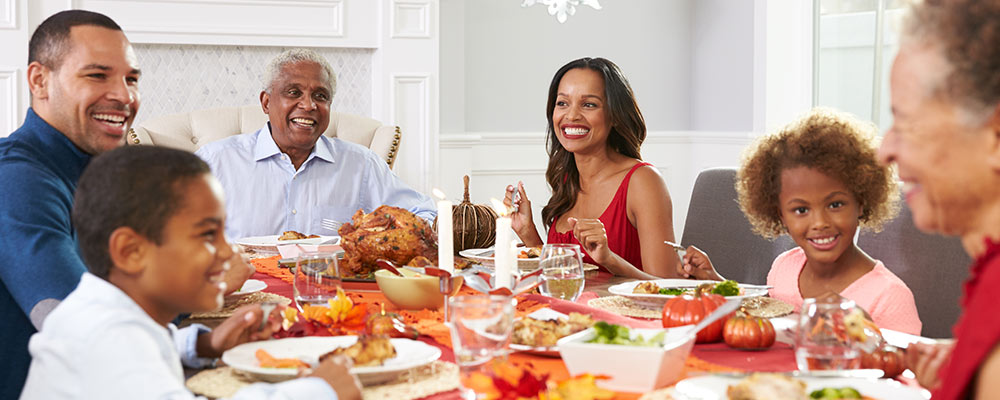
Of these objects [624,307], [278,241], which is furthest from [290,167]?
[624,307]

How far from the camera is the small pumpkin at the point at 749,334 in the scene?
140cm

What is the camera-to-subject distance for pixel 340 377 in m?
1.09

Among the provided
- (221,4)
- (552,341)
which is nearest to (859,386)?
(552,341)

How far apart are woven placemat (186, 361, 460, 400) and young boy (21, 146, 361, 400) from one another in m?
0.06

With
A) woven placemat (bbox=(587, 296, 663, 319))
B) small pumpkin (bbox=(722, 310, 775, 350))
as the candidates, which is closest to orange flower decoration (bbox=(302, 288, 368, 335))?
Answer: woven placemat (bbox=(587, 296, 663, 319))

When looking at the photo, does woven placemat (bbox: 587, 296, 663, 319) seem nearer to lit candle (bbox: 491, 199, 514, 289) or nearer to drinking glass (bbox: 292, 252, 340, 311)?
lit candle (bbox: 491, 199, 514, 289)

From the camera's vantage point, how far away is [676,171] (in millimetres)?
6047

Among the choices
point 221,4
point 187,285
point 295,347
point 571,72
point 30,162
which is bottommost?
point 295,347

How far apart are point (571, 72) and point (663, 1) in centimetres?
315

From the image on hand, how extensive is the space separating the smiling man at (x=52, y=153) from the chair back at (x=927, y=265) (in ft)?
5.76

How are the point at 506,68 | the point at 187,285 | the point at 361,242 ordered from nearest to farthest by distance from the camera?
the point at 187,285 → the point at 361,242 → the point at 506,68

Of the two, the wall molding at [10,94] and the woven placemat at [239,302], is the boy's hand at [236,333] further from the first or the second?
the wall molding at [10,94]

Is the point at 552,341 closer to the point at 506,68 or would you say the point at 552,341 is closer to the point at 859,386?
the point at 859,386

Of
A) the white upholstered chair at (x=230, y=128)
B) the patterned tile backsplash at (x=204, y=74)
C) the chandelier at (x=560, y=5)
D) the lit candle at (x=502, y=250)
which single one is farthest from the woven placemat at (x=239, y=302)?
the chandelier at (x=560, y=5)
